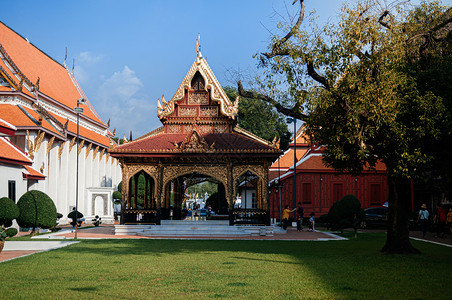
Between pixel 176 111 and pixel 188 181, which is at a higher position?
pixel 176 111

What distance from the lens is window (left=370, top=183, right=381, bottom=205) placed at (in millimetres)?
33219

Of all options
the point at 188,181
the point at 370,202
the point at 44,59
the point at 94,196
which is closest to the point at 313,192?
the point at 370,202

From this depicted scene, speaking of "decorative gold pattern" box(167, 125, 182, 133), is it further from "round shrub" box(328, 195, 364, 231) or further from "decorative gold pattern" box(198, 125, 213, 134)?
"round shrub" box(328, 195, 364, 231)

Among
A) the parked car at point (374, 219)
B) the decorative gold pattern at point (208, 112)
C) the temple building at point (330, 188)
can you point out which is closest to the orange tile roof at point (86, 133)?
the decorative gold pattern at point (208, 112)

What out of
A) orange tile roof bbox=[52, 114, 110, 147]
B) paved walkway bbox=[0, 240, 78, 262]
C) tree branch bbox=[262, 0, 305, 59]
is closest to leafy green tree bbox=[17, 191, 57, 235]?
paved walkway bbox=[0, 240, 78, 262]

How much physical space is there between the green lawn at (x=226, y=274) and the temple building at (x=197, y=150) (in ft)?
26.3

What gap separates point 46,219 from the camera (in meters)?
21.5

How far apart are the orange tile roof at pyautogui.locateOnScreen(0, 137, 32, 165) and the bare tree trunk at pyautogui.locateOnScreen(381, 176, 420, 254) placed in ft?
56.7

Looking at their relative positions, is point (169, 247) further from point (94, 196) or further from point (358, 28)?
point (94, 196)

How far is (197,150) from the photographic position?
2227cm

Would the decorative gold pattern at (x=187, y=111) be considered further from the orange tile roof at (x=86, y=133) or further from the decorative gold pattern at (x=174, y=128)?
the orange tile roof at (x=86, y=133)

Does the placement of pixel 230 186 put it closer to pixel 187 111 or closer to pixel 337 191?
pixel 187 111

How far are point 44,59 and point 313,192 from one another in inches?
1066

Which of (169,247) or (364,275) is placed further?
(169,247)
